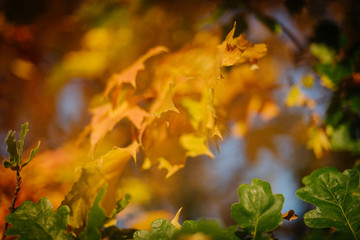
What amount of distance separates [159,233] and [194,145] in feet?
1.11

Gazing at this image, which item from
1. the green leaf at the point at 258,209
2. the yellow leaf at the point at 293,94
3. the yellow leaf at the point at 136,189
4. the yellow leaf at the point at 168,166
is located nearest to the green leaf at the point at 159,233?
the green leaf at the point at 258,209

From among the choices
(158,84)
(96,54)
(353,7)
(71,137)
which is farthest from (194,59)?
(353,7)

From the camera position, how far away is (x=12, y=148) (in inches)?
19.2

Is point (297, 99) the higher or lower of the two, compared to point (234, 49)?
higher

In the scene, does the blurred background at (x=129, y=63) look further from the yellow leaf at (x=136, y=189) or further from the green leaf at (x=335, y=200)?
the green leaf at (x=335, y=200)

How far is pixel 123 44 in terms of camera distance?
1.41 meters

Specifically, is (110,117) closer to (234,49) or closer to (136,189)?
(234,49)

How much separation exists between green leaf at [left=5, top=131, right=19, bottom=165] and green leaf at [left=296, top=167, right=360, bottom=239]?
1.97 feet

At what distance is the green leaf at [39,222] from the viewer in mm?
463

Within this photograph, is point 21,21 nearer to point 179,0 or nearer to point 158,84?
point 179,0

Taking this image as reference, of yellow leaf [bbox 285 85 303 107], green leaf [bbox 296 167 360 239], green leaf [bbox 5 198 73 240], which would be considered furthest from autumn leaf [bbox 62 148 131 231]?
yellow leaf [bbox 285 85 303 107]

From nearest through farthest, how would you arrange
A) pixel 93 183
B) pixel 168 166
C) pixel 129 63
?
pixel 93 183 < pixel 168 166 < pixel 129 63

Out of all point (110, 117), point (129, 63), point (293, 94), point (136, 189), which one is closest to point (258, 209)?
point (110, 117)

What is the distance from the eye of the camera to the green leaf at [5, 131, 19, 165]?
0.48m
